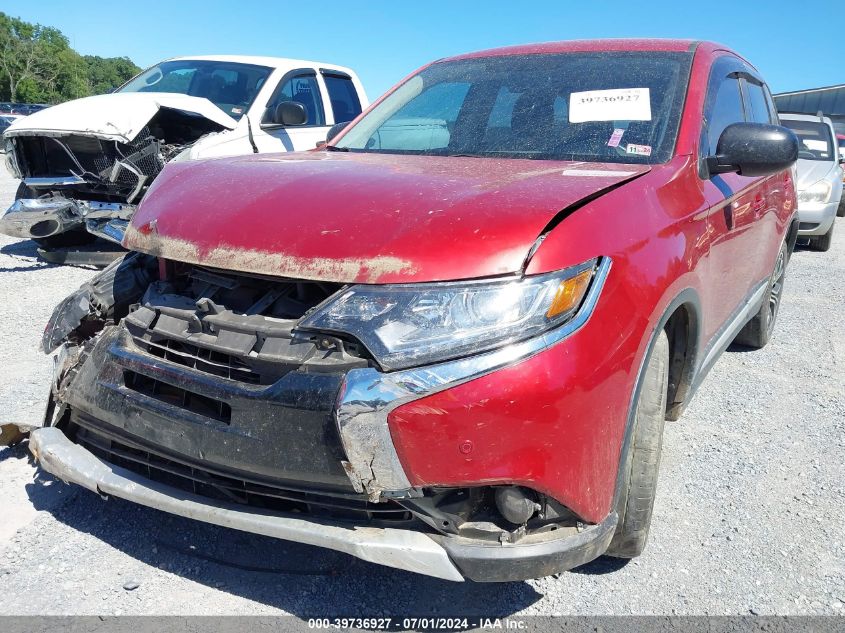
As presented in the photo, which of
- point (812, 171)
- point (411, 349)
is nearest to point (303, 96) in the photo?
point (411, 349)

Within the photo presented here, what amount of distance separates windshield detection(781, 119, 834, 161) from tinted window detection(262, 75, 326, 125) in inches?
248

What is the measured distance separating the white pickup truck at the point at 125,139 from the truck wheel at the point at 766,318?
3977 millimetres

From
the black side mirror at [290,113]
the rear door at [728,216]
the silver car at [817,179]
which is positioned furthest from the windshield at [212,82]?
the silver car at [817,179]

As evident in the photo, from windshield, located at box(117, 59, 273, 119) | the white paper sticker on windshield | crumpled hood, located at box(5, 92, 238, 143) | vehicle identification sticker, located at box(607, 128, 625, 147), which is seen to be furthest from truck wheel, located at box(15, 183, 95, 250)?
vehicle identification sticker, located at box(607, 128, 625, 147)

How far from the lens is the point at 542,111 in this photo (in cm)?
299

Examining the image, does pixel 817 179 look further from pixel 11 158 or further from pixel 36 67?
pixel 36 67

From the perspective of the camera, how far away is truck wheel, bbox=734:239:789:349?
15.0 ft

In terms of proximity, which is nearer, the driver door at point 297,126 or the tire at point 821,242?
the driver door at point 297,126

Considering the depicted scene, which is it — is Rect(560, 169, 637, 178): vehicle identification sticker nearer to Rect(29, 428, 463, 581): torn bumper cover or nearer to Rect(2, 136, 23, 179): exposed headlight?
Rect(29, 428, 463, 581): torn bumper cover

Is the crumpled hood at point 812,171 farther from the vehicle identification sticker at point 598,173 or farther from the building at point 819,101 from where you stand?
the building at point 819,101

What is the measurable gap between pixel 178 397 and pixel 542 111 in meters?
1.91

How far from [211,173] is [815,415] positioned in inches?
131

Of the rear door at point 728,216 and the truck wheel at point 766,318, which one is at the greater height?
the rear door at point 728,216

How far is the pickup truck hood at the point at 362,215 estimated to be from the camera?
186 centimetres
